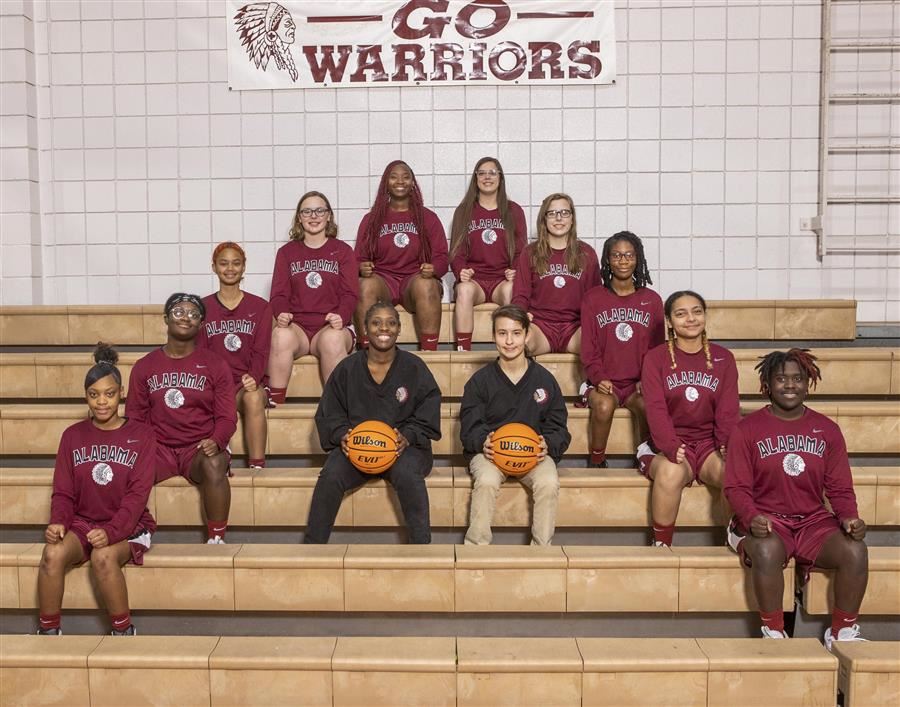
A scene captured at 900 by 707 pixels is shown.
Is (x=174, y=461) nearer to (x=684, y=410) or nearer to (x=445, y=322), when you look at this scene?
(x=445, y=322)

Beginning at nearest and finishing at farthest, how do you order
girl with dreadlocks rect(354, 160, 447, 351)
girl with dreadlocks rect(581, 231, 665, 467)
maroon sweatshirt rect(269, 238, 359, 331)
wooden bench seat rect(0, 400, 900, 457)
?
1. wooden bench seat rect(0, 400, 900, 457)
2. girl with dreadlocks rect(581, 231, 665, 467)
3. maroon sweatshirt rect(269, 238, 359, 331)
4. girl with dreadlocks rect(354, 160, 447, 351)

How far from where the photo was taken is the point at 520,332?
3.28 meters

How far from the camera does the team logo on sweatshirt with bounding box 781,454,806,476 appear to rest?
2.80m

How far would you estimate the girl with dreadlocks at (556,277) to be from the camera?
4094 mm

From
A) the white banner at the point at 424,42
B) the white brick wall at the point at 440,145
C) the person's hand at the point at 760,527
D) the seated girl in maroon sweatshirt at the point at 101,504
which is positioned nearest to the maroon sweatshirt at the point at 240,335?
Answer: the seated girl in maroon sweatshirt at the point at 101,504

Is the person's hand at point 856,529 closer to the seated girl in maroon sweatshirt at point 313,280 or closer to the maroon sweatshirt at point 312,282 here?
the seated girl in maroon sweatshirt at point 313,280

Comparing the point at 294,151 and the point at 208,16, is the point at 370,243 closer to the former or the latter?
the point at 294,151

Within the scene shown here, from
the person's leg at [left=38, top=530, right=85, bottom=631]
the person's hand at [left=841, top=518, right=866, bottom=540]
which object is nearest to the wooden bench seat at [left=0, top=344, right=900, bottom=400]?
the person's hand at [left=841, top=518, right=866, bottom=540]

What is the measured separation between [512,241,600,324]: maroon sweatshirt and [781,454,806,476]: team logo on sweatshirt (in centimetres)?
152

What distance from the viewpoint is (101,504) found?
2.86m

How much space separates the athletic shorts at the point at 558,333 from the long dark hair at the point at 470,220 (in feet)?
2.05

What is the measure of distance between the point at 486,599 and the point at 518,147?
3.31 metres

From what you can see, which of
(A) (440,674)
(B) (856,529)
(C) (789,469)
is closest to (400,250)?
(C) (789,469)

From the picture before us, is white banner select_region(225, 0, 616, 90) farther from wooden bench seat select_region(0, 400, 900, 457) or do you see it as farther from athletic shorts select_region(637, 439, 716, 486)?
athletic shorts select_region(637, 439, 716, 486)
